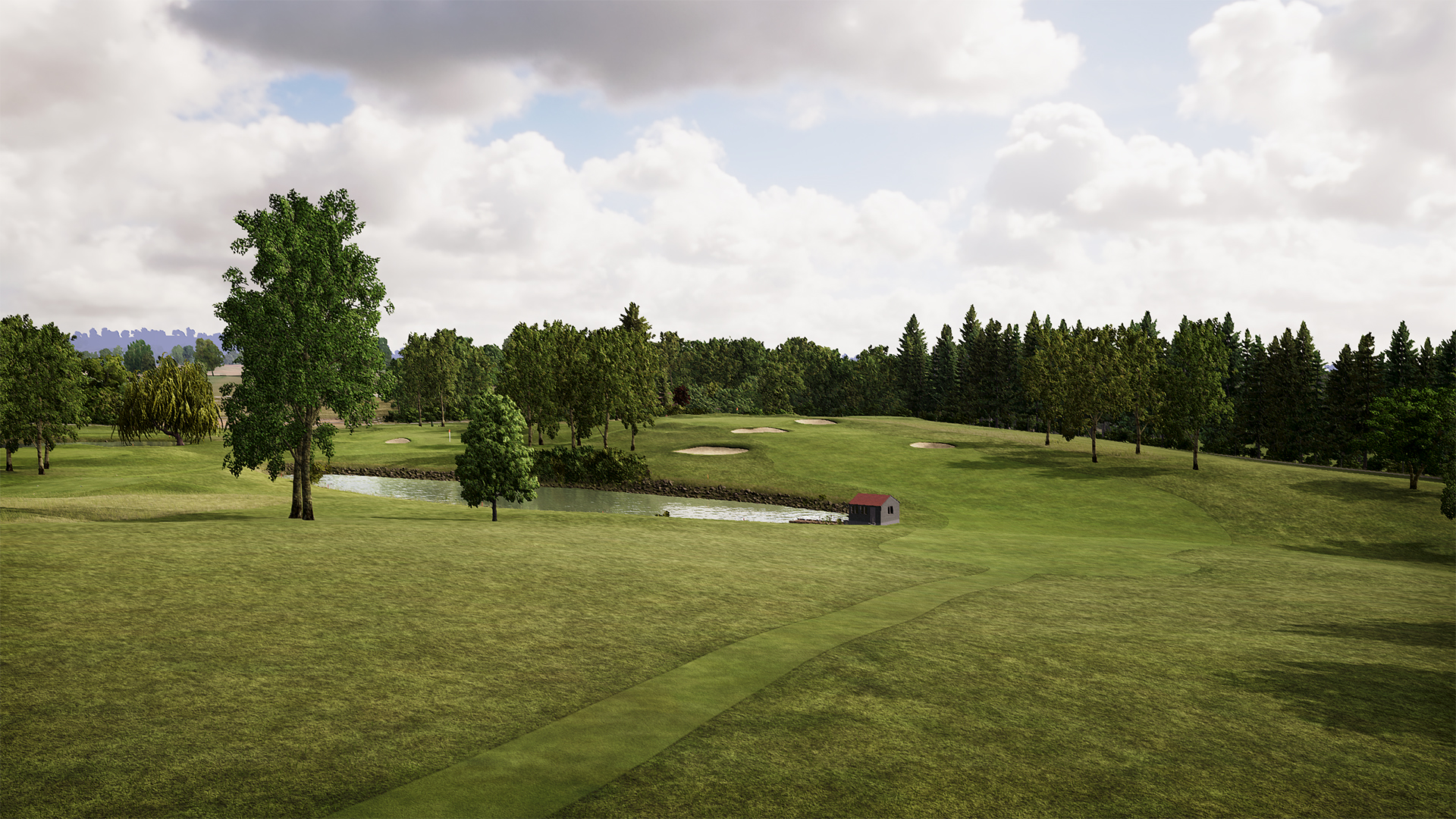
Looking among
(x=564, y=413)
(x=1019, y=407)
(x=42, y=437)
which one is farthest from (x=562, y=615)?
(x=1019, y=407)

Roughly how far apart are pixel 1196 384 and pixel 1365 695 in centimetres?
5444

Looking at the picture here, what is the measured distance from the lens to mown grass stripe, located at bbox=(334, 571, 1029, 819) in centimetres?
917

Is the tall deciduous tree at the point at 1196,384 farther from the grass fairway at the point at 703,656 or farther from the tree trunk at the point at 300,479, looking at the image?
the tree trunk at the point at 300,479

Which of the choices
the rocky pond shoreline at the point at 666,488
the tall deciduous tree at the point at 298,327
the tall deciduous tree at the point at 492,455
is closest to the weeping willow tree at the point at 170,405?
the rocky pond shoreline at the point at 666,488

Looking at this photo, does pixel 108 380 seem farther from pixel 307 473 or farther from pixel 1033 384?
pixel 1033 384

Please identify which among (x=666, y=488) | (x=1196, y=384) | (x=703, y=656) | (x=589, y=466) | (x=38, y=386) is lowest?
(x=666, y=488)

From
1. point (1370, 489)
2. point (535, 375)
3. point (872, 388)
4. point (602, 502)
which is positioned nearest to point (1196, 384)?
point (1370, 489)

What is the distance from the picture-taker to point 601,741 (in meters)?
11.0

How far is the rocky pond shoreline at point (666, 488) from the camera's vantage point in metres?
56.4

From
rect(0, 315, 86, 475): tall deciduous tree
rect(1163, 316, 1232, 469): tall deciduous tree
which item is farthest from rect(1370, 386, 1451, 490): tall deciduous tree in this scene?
rect(0, 315, 86, 475): tall deciduous tree

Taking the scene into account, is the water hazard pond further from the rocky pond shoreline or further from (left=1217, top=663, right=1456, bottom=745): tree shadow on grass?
(left=1217, top=663, right=1456, bottom=745): tree shadow on grass

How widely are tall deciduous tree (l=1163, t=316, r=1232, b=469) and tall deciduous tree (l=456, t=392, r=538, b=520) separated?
170 feet

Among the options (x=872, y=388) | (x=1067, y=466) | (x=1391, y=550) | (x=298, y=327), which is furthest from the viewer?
(x=872, y=388)

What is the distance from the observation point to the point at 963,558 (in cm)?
2997
